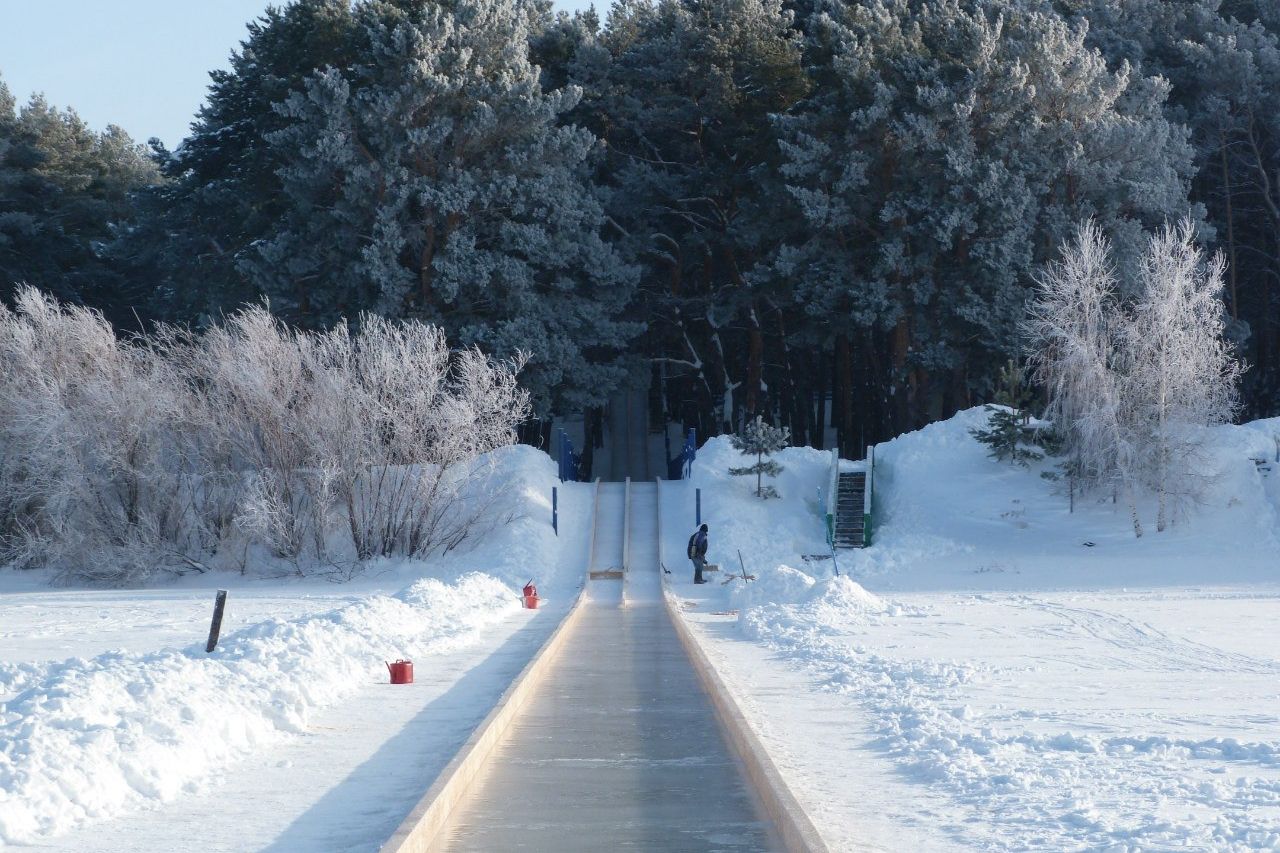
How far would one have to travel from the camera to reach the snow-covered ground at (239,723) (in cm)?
910

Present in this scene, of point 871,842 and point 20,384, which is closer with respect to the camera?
point 871,842

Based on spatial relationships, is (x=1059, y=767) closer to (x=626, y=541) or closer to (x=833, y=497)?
(x=626, y=541)

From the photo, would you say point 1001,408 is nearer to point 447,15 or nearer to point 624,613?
point 624,613

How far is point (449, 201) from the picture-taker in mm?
44500

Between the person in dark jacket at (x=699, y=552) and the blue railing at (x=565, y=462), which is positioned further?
the blue railing at (x=565, y=462)

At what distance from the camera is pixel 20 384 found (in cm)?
3691

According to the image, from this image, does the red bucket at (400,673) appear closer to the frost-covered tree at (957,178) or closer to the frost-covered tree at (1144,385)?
the frost-covered tree at (1144,385)

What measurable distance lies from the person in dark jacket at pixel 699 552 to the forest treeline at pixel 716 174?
1198cm

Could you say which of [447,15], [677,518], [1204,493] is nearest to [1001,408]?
[1204,493]

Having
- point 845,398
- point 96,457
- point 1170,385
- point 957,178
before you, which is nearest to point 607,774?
point 96,457

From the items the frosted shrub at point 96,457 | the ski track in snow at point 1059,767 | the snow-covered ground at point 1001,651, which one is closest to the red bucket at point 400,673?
the snow-covered ground at point 1001,651

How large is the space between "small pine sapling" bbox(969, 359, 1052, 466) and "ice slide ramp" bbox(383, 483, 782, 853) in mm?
22114

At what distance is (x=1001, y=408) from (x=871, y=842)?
31.9 m

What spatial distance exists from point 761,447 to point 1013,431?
6.75 m
